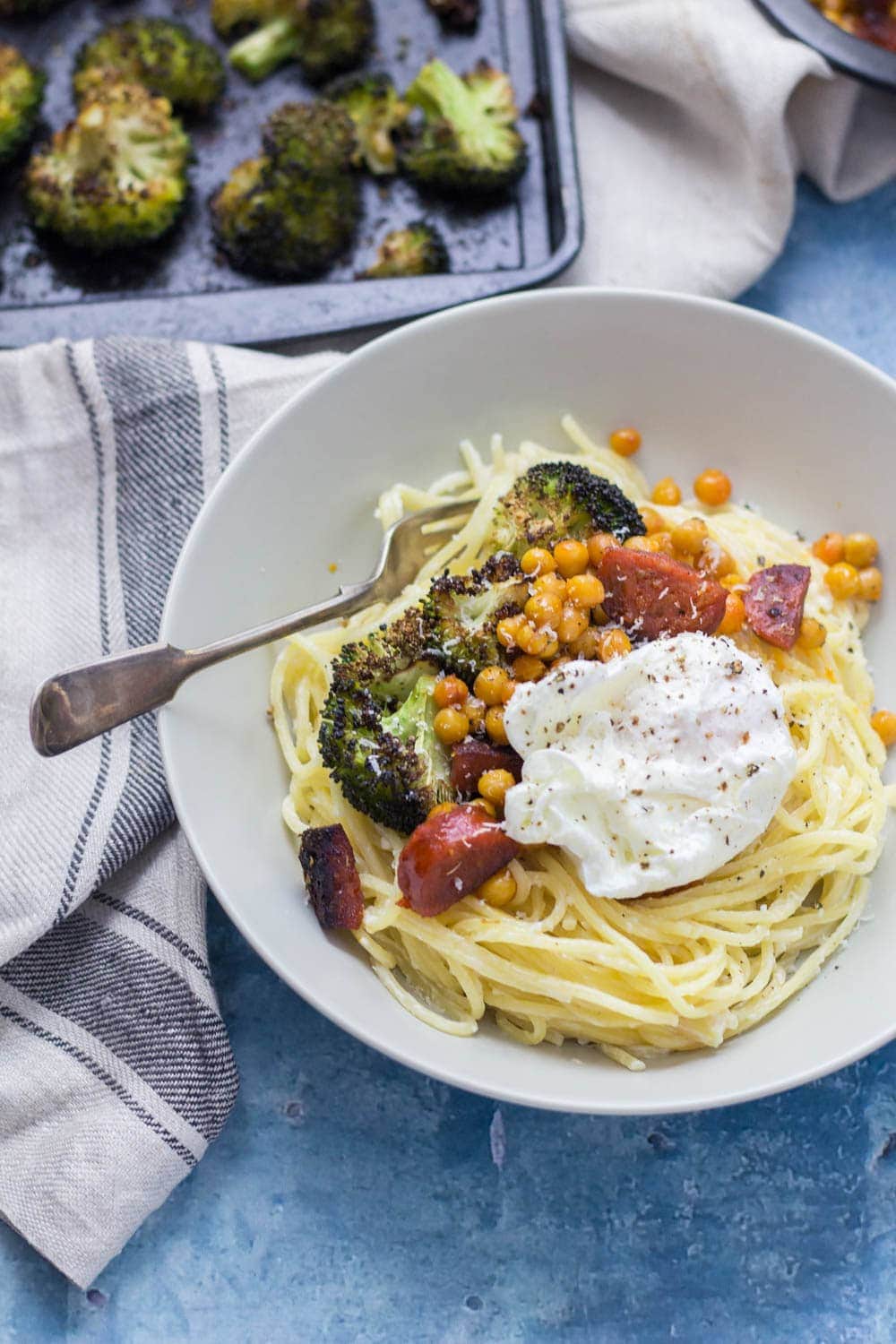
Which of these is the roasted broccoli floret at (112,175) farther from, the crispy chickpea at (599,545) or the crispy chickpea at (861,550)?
the crispy chickpea at (861,550)

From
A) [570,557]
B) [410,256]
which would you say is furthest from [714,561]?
[410,256]

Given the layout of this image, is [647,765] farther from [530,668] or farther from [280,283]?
[280,283]

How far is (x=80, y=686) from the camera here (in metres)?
3.39

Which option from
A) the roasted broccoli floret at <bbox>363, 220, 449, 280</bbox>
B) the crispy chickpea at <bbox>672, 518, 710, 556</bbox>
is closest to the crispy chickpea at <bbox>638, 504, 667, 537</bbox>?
the crispy chickpea at <bbox>672, 518, 710, 556</bbox>

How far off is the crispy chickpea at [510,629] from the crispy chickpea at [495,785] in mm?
369

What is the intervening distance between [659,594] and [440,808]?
0.89 meters

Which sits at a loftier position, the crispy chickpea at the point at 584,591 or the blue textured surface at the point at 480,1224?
the crispy chickpea at the point at 584,591

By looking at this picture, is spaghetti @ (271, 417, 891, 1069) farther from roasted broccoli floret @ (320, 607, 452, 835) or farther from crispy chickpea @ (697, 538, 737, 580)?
roasted broccoli floret @ (320, 607, 452, 835)

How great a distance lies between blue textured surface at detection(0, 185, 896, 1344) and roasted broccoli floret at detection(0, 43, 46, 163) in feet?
10.9

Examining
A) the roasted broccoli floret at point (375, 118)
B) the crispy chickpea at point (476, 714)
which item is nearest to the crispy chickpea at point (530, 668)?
the crispy chickpea at point (476, 714)

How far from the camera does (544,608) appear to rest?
12.1 ft

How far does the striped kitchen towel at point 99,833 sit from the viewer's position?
3879mm

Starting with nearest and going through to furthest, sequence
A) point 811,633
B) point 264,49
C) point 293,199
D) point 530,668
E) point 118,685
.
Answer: point 118,685
point 530,668
point 811,633
point 293,199
point 264,49

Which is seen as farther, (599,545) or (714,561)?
Result: (714,561)
